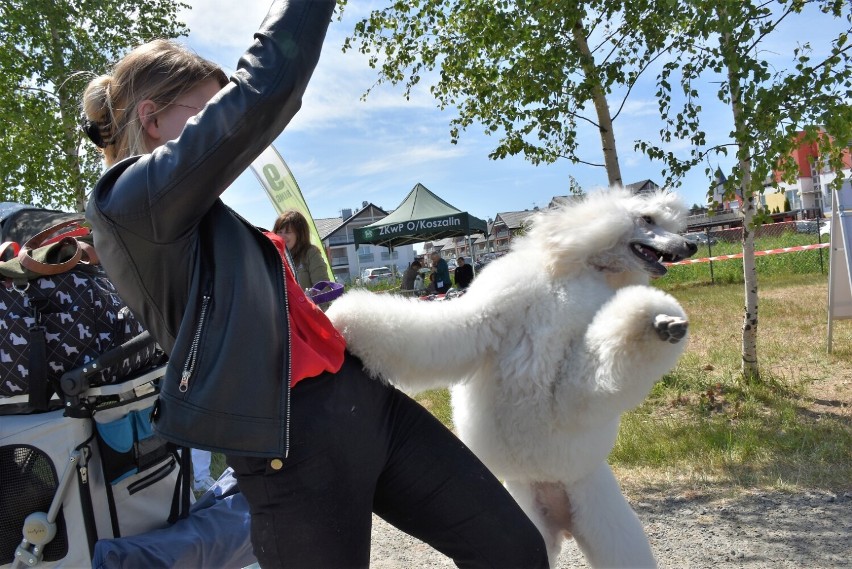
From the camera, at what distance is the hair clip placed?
1529mm

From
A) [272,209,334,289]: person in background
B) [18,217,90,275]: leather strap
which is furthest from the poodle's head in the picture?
[272,209,334,289]: person in background

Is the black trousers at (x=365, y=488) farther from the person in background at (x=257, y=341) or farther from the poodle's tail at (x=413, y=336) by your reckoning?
the poodle's tail at (x=413, y=336)

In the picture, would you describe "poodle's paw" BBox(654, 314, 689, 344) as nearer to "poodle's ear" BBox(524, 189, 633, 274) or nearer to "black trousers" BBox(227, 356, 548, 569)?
"poodle's ear" BBox(524, 189, 633, 274)

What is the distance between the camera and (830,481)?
3.41 metres

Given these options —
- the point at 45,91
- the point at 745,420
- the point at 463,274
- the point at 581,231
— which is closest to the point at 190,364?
the point at 581,231

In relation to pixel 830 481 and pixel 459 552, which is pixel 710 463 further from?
pixel 459 552

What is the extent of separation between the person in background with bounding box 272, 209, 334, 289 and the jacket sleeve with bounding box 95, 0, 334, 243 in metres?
3.93

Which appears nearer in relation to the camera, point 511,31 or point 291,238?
point 511,31

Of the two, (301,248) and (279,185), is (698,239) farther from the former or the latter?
(279,185)

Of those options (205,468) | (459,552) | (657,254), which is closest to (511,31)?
(657,254)

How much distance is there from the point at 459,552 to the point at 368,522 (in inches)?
12.4

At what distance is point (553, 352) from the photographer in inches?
80.7

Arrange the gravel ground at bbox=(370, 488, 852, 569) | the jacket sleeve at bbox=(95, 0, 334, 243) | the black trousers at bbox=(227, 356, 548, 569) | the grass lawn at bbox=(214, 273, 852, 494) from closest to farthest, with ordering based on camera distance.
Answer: the jacket sleeve at bbox=(95, 0, 334, 243) → the black trousers at bbox=(227, 356, 548, 569) → the gravel ground at bbox=(370, 488, 852, 569) → the grass lawn at bbox=(214, 273, 852, 494)

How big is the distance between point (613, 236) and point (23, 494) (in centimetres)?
201
